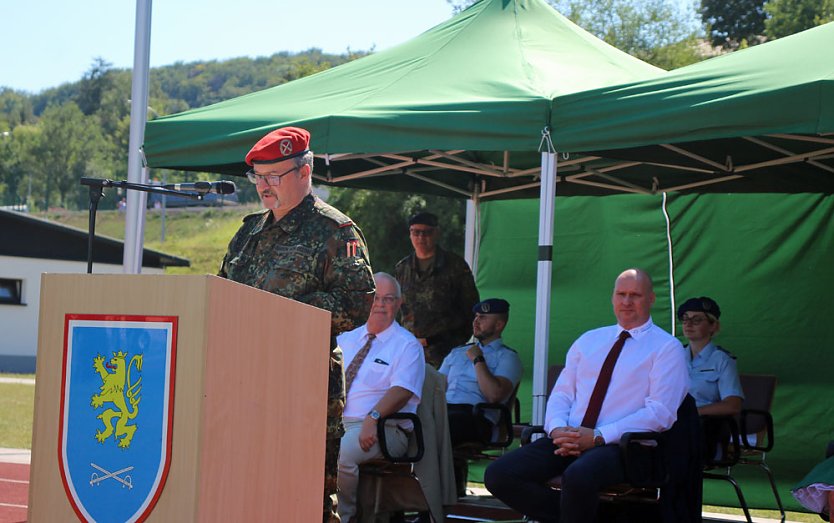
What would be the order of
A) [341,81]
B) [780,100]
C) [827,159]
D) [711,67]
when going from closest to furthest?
[780,100]
[711,67]
[341,81]
[827,159]

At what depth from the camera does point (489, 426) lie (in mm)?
6910

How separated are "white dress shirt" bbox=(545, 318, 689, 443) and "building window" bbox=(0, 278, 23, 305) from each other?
32456 mm

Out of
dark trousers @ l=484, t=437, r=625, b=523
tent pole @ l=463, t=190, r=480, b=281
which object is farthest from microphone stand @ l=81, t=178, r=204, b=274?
tent pole @ l=463, t=190, r=480, b=281

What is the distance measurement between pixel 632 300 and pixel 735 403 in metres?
1.73

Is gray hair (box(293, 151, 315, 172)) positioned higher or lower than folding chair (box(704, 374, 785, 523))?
higher

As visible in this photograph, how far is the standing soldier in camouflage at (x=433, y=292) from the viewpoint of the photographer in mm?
7629

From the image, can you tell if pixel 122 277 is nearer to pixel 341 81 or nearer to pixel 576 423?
pixel 576 423

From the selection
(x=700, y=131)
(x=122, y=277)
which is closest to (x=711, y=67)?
(x=700, y=131)

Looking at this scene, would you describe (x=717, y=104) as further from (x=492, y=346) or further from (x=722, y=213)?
(x=722, y=213)

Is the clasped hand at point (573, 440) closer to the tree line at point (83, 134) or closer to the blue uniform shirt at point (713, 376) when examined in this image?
the blue uniform shirt at point (713, 376)

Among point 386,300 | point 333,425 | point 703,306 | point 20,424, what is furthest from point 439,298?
point 20,424

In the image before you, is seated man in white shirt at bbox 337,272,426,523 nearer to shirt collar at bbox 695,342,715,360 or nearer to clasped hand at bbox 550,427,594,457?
clasped hand at bbox 550,427,594,457

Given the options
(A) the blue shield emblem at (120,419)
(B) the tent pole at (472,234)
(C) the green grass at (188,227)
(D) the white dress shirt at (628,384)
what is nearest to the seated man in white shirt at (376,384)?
(D) the white dress shirt at (628,384)

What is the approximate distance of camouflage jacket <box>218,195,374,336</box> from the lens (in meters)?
3.57
